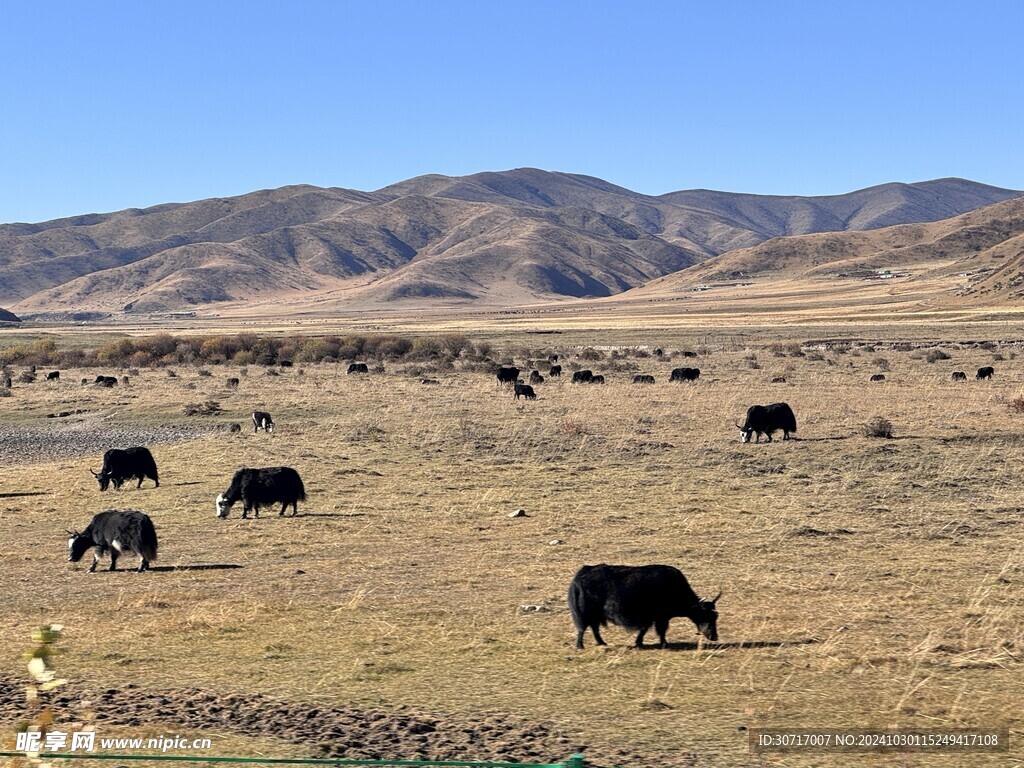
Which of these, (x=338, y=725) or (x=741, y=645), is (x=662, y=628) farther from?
(x=338, y=725)

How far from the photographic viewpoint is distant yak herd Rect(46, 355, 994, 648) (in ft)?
36.4

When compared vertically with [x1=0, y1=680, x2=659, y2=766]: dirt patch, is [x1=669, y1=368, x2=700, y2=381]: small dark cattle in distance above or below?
above

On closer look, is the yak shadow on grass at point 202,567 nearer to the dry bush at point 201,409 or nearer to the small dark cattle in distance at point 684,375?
Answer: the dry bush at point 201,409

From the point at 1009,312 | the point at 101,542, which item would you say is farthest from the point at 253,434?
the point at 1009,312

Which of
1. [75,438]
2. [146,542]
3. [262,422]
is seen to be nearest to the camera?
[146,542]

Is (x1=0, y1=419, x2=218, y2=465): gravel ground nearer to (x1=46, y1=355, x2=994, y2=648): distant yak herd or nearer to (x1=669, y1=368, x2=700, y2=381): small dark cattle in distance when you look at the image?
(x1=46, y1=355, x2=994, y2=648): distant yak herd

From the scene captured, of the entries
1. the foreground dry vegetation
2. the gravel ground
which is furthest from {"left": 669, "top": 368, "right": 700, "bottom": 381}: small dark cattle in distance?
the gravel ground

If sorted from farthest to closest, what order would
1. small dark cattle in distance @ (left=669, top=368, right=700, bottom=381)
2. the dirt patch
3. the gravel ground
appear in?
small dark cattle in distance @ (left=669, top=368, right=700, bottom=381) → the gravel ground → the dirt patch

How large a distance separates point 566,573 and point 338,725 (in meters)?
6.11

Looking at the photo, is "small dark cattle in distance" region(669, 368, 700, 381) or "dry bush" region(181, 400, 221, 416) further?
"small dark cattle in distance" region(669, 368, 700, 381)

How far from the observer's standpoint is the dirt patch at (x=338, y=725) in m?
8.12

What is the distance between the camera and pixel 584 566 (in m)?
11.2

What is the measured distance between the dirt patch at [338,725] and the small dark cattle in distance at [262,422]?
74.4ft

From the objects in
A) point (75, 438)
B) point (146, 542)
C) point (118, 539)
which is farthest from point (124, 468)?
point (75, 438)
